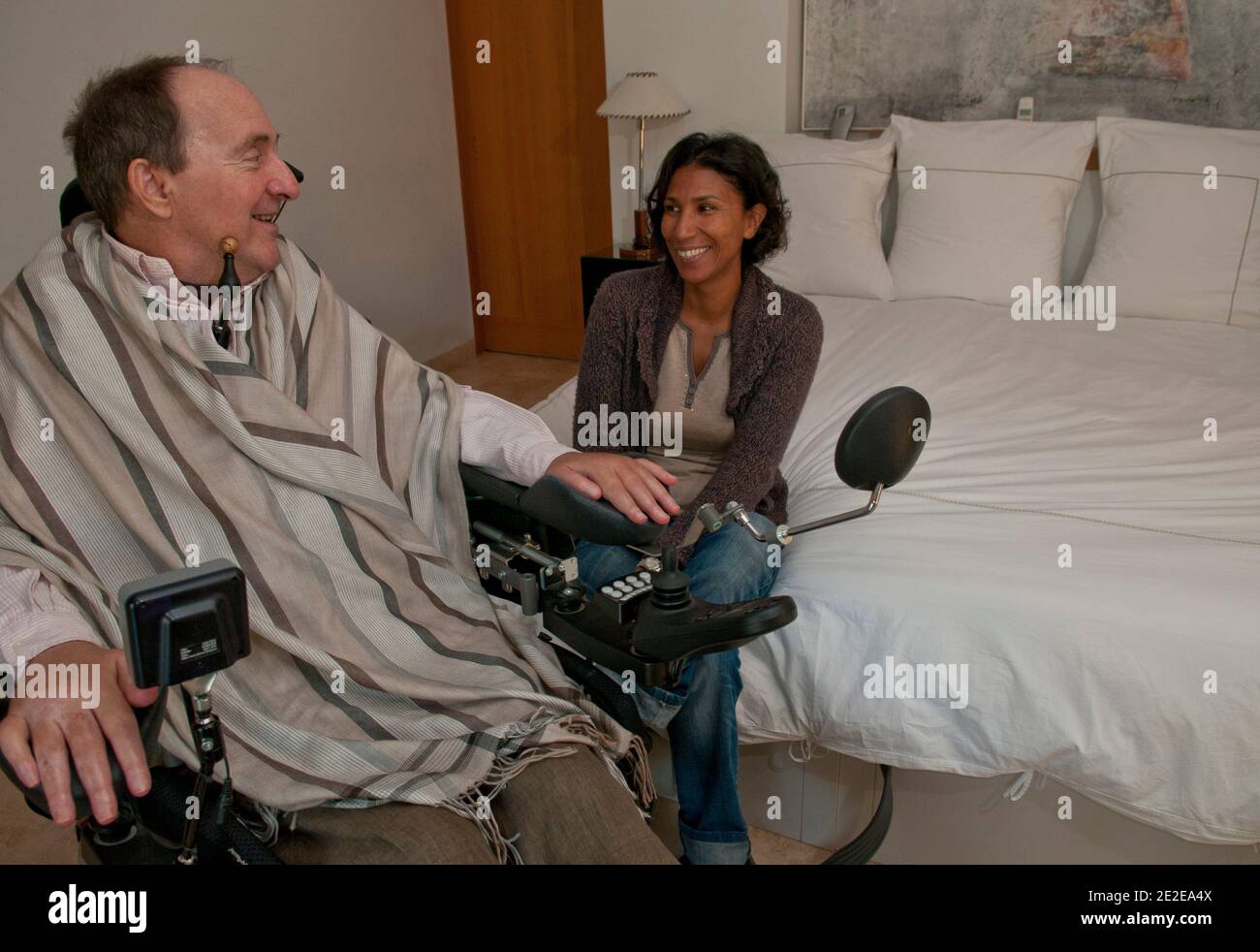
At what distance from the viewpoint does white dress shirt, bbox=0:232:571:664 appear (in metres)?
0.97

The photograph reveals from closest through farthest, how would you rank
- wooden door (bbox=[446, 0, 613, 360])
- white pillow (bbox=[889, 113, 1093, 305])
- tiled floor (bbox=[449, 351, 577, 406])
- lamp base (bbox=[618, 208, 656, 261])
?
white pillow (bbox=[889, 113, 1093, 305]), lamp base (bbox=[618, 208, 656, 261]), wooden door (bbox=[446, 0, 613, 360]), tiled floor (bbox=[449, 351, 577, 406])

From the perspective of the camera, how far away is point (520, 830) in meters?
1.07

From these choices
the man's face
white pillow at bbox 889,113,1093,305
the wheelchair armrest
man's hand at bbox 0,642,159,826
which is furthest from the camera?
white pillow at bbox 889,113,1093,305

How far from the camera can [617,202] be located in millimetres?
3717

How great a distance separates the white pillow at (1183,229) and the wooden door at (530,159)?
78.5 inches

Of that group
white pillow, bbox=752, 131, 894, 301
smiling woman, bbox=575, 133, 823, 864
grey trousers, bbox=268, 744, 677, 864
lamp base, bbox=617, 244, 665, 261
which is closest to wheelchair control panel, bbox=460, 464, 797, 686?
grey trousers, bbox=268, 744, 677, 864

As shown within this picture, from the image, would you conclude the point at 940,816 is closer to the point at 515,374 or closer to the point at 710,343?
the point at 710,343

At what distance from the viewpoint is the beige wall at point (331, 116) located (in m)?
2.43

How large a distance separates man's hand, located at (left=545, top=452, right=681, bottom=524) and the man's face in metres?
0.49

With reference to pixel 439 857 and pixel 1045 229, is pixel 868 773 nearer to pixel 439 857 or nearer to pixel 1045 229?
pixel 439 857

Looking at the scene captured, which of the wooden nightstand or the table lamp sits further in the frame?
the wooden nightstand

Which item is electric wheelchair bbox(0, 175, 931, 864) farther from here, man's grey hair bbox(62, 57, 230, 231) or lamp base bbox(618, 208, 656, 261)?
lamp base bbox(618, 208, 656, 261)

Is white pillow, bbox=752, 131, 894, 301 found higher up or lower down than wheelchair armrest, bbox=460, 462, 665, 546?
higher up

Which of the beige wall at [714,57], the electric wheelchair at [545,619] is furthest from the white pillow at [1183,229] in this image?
the electric wheelchair at [545,619]
